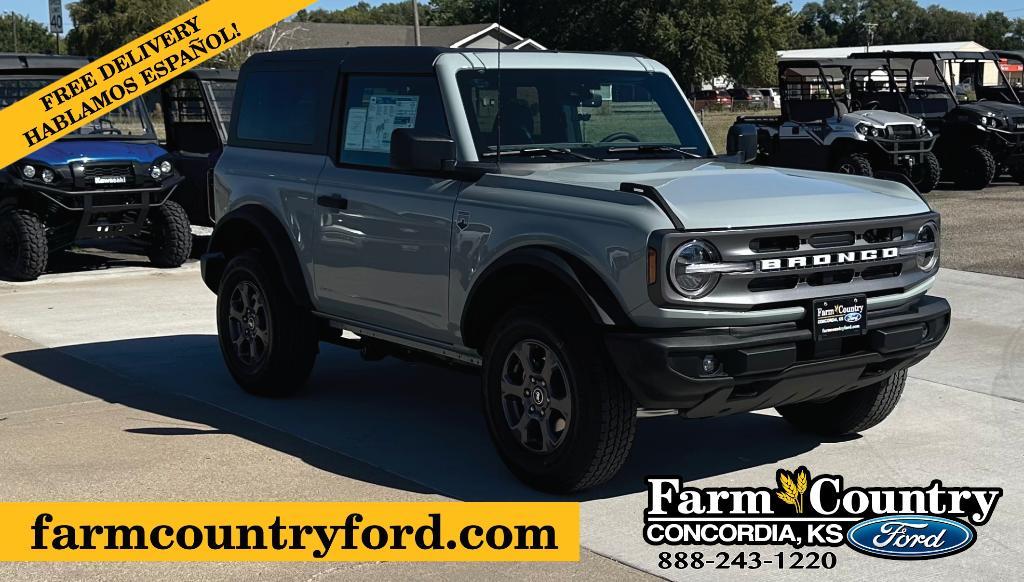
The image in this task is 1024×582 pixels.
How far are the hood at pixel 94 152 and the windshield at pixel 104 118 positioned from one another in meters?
0.14

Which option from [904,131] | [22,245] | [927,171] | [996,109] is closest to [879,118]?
[904,131]

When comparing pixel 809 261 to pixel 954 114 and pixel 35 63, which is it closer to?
pixel 35 63

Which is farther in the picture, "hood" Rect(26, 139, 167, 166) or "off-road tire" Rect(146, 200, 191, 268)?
"off-road tire" Rect(146, 200, 191, 268)

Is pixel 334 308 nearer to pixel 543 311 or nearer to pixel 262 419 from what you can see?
pixel 262 419

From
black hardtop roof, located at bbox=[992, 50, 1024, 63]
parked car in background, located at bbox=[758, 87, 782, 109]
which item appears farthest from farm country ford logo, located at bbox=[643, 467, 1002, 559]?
parked car in background, located at bbox=[758, 87, 782, 109]

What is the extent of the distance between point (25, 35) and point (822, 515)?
4748 inches

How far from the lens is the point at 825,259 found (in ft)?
19.1

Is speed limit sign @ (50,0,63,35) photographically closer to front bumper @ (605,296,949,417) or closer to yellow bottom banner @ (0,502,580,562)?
yellow bottom banner @ (0,502,580,562)

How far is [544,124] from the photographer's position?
6.94 metres

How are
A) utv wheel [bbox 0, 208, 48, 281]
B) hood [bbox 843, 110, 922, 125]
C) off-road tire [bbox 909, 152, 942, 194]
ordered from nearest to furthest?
utv wheel [bbox 0, 208, 48, 281] < hood [bbox 843, 110, 922, 125] < off-road tire [bbox 909, 152, 942, 194]

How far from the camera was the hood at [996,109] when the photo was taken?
21.5 metres

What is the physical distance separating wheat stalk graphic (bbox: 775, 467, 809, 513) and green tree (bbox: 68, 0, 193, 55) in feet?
200

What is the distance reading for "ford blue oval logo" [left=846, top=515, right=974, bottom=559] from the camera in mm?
5297

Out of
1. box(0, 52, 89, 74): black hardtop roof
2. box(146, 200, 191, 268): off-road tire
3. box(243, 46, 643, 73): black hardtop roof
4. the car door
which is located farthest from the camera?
box(146, 200, 191, 268): off-road tire
